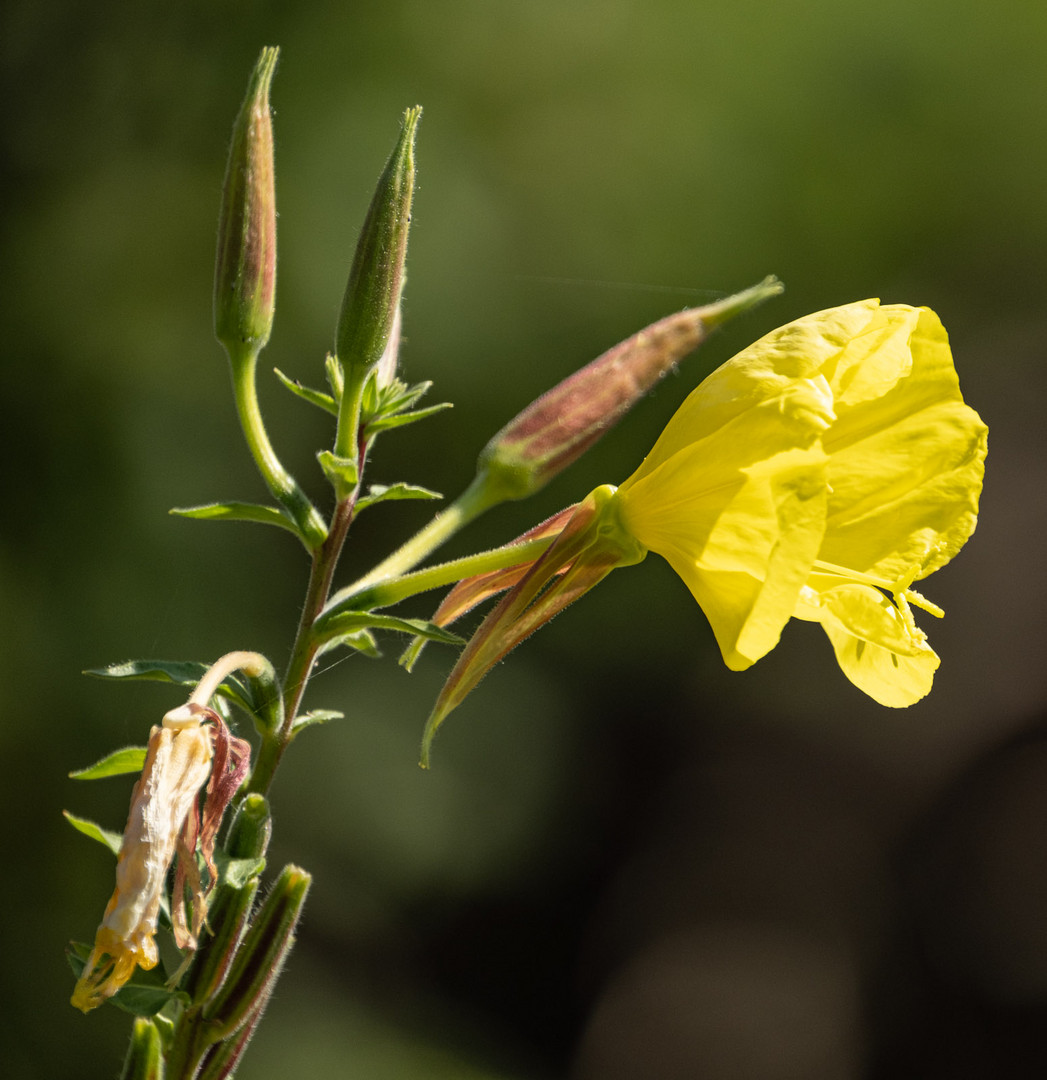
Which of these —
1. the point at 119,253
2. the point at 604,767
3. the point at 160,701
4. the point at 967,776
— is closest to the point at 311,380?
the point at 119,253

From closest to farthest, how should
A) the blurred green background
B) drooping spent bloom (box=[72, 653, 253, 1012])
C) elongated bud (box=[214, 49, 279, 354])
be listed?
drooping spent bloom (box=[72, 653, 253, 1012]) → elongated bud (box=[214, 49, 279, 354]) → the blurred green background

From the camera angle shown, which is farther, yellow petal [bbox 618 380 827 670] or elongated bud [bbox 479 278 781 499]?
elongated bud [bbox 479 278 781 499]

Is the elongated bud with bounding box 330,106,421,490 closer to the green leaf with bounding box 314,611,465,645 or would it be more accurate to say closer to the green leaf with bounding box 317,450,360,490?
the green leaf with bounding box 317,450,360,490

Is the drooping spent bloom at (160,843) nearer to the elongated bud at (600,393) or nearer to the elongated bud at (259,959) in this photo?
the elongated bud at (259,959)

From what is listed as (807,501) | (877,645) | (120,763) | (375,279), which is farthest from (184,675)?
(877,645)

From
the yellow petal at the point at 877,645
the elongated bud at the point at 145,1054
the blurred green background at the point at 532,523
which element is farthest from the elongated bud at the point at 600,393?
the blurred green background at the point at 532,523

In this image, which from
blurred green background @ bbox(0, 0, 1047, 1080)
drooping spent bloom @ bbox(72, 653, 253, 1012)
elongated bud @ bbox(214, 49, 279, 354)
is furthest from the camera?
blurred green background @ bbox(0, 0, 1047, 1080)

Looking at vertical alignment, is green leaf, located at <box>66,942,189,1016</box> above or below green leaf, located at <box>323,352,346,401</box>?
below

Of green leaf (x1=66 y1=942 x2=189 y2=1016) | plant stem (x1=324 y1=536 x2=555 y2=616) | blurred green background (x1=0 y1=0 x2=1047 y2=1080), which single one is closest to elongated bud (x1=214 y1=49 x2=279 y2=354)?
plant stem (x1=324 y1=536 x2=555 y2=616)
